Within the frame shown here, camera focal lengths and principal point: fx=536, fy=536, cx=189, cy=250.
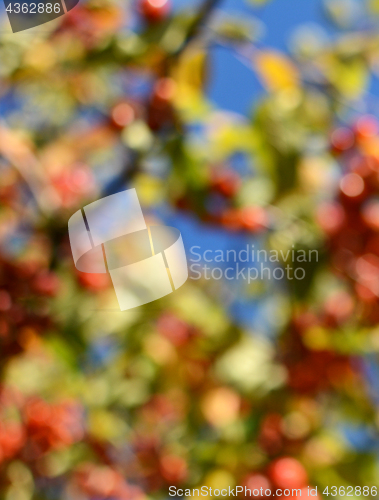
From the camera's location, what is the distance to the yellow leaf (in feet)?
3.74

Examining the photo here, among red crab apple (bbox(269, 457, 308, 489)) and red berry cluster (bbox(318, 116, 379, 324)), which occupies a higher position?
red berry cluster (bbox(318, 116, 379, 324))

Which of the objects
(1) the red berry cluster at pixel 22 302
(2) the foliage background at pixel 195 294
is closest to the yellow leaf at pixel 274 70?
(2) the foliage background at pixel 195 294

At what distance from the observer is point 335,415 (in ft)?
4.07

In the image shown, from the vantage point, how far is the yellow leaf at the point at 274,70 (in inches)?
44.9

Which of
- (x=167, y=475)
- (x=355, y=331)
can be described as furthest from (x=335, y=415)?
(x=167, y=475)

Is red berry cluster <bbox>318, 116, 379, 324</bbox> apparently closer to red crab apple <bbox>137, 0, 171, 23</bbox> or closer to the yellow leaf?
the yellow leaf

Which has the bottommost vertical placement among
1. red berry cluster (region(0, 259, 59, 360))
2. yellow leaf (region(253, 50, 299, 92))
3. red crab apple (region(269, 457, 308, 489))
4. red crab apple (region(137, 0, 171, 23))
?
red crab apple (region(269, 457, 308, 489))

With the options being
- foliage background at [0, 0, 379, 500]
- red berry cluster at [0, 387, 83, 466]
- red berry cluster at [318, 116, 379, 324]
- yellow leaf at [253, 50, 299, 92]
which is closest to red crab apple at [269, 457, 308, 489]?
foliage background at [0, 0, 379, 500]

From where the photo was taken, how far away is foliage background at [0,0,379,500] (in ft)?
3.41

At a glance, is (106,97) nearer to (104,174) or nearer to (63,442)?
(104,174)

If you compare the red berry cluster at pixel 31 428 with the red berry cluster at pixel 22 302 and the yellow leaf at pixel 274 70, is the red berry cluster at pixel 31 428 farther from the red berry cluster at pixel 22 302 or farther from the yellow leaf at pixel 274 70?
the yellow leaf at pixel 274 70

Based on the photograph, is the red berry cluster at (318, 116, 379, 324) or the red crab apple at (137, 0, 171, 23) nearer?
the red berry cluster at (318, 116, 379, 324)

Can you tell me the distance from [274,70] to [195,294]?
1.78 feet

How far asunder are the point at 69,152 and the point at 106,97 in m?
0.19
